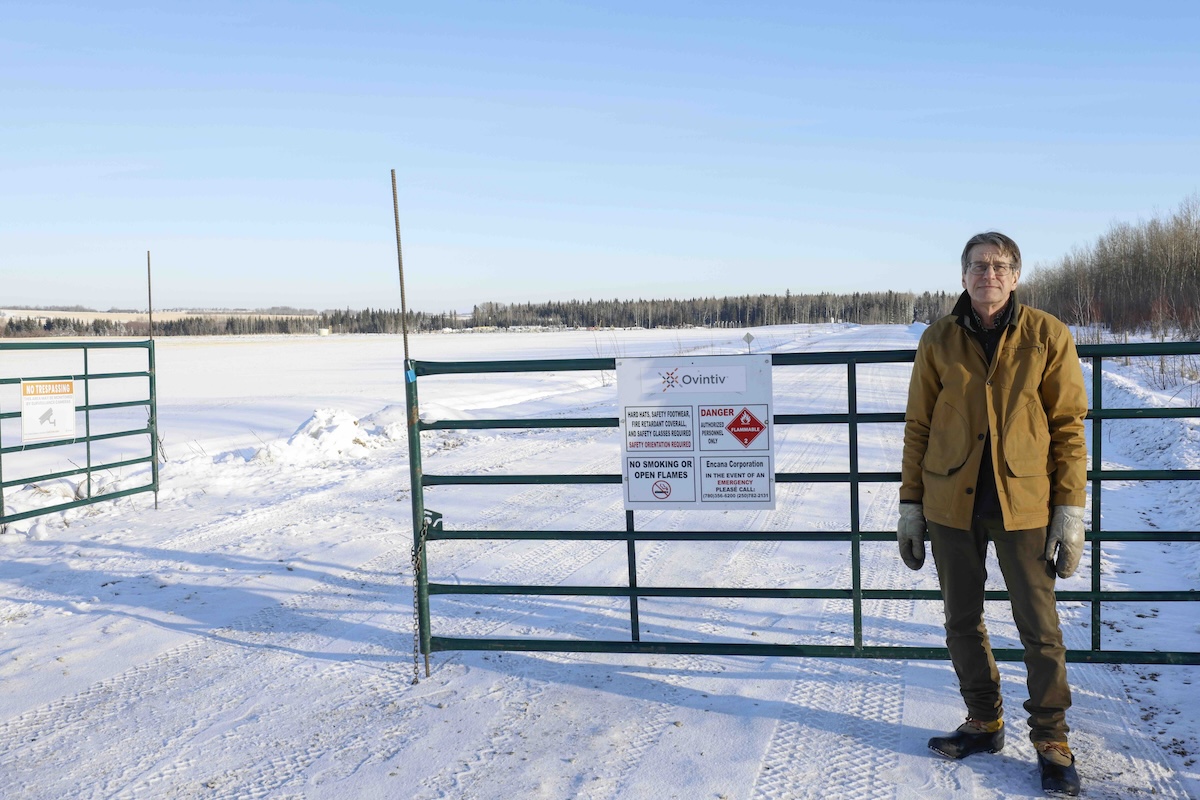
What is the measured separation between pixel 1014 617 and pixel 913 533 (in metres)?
0.51

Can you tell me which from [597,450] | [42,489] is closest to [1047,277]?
[597,450]

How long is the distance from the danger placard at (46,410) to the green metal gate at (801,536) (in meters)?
6.32

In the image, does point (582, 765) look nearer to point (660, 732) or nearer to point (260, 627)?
point (660, 732)

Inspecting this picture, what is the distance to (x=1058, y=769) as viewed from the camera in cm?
343

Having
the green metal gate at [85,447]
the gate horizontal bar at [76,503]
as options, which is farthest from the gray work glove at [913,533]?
the gate horizontal bar at [76,503]

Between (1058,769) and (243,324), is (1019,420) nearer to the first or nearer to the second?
(1058,769)

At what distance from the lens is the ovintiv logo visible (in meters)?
4.62

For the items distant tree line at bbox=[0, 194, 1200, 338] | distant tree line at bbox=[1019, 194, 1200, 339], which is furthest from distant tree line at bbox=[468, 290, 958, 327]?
distant tree line at bbox=[1019, 194, 1200, 339]

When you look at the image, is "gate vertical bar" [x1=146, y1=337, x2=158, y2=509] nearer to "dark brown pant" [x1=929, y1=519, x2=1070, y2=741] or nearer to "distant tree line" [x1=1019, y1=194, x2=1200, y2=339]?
"dark brown pant" [x1=929, y1=519, x2=1070, y2=741]

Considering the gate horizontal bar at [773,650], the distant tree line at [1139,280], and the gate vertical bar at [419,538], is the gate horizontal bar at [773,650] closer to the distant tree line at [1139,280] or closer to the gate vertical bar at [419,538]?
the gate vertical bar at [419,538]

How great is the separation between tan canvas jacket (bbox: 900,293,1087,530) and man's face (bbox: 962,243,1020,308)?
96 mm

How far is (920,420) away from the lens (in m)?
3.83

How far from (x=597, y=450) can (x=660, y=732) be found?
8105mm

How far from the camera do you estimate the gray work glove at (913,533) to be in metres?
3.85
